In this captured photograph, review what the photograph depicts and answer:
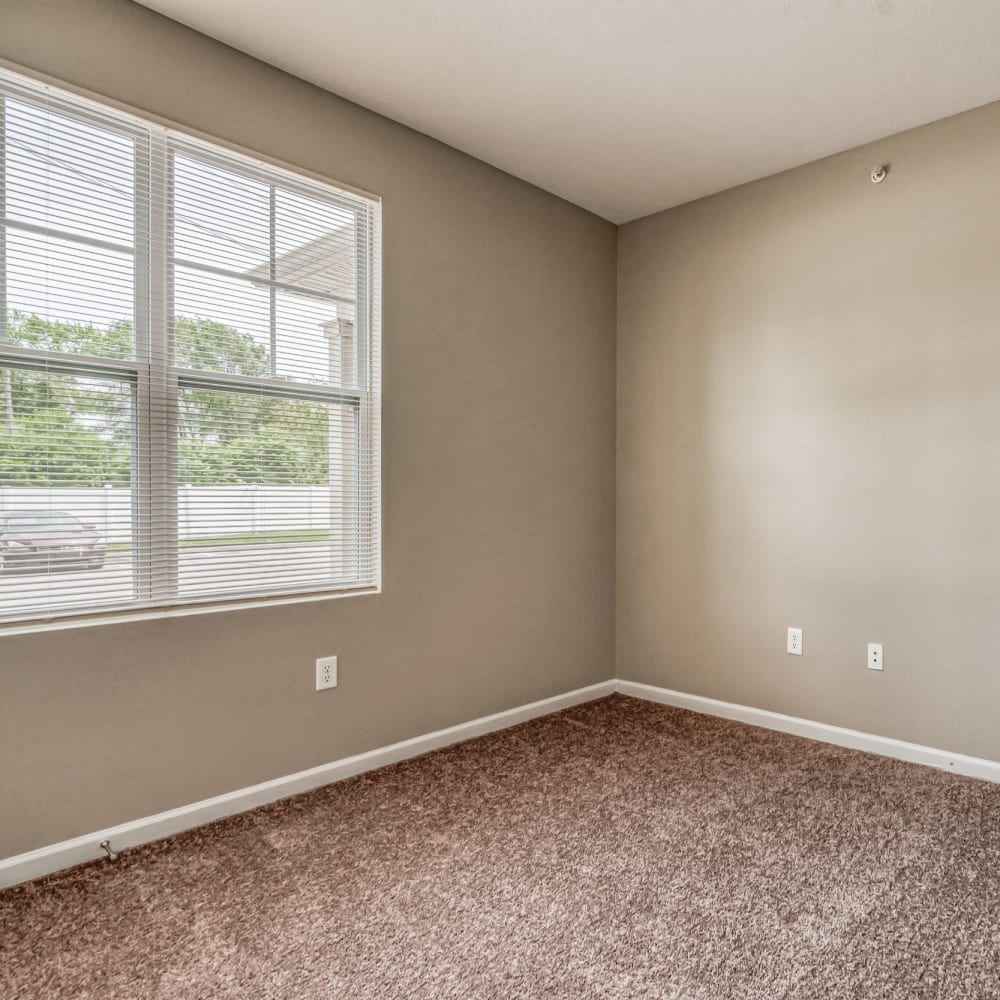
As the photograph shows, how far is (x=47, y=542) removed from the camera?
6.63 feet

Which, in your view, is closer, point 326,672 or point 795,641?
point 326,672

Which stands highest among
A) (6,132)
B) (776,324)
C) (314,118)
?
(314,118)

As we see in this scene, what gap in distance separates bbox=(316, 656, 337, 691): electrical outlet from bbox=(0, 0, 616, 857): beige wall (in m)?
0.03

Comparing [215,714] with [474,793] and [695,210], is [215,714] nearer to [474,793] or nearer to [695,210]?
[474,793]

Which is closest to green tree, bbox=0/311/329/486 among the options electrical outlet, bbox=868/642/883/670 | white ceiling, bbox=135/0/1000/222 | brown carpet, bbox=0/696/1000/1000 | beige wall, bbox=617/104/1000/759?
white ceiling, bbox=135/0/1000/222

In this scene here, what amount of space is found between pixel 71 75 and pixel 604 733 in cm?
306

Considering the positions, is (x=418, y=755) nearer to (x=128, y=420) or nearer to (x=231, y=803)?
(x=231, y=803)

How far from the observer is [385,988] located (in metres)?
1.53

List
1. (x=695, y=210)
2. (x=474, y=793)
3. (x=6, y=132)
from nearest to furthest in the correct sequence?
(x=6, y=132), (x=474, y=793), (x=695, y=210)

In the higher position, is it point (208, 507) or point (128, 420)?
point (128, 420)

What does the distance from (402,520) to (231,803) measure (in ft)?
3.82

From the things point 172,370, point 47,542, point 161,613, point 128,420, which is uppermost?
point 172,370

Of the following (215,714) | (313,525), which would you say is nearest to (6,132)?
(313,525)

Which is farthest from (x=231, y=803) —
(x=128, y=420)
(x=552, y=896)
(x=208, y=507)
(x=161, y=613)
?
(x=128, y=420)
